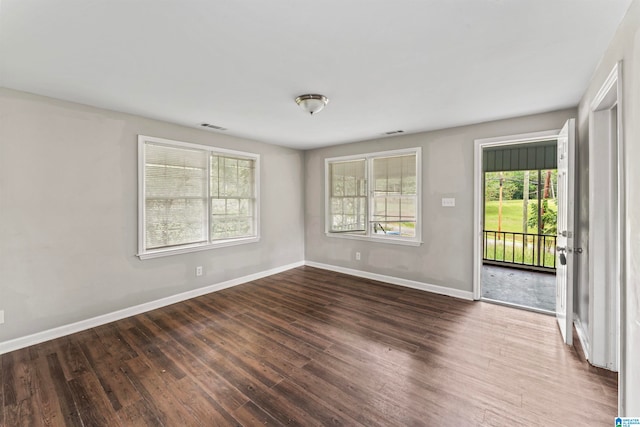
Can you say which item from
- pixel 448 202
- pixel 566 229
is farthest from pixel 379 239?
pixel 566 229

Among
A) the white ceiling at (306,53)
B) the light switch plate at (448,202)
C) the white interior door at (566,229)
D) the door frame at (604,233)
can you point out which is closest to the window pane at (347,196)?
the light switch plate at (448,202)

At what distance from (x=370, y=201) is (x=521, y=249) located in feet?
12.5

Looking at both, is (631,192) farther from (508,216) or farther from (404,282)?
(508,216)

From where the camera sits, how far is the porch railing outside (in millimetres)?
5711

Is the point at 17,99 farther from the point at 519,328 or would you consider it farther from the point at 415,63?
the point at 519,328

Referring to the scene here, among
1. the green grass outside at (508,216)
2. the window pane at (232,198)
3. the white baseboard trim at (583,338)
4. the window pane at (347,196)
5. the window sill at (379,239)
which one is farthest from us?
the green grass outside at (508,216)

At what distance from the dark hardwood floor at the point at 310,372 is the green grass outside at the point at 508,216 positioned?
3.60 meters

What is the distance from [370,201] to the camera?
4973 millimetres

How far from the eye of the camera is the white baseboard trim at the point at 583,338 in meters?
Answer: 2.40

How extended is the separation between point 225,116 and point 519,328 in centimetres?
420

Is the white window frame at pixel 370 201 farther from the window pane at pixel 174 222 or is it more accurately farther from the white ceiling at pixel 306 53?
the window pane at pixel 174 222

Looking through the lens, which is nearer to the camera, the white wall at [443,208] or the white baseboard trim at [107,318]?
the white baseboard trim at [107,318]

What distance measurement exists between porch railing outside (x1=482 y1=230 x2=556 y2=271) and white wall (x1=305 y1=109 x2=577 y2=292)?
258 cm

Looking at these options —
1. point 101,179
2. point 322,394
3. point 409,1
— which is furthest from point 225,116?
point 322,394
